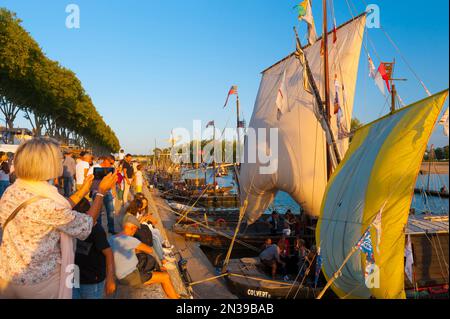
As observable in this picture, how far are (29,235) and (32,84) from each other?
31077mm

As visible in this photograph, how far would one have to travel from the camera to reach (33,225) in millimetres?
2270

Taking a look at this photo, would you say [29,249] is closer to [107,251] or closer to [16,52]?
[107,251]

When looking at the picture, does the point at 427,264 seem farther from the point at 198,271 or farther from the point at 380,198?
the point at 198,271

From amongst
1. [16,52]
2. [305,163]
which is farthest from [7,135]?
[305,163]

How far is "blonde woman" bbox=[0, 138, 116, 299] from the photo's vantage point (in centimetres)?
227

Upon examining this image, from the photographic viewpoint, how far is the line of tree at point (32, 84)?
23500mm

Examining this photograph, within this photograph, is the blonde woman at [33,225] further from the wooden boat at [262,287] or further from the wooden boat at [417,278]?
the wooden boat at [262,287]

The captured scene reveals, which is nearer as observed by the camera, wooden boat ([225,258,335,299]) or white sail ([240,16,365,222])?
wooden boat ([225,258,335,299])

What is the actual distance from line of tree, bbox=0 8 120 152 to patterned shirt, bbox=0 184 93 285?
2590cm

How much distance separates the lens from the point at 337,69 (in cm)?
1567

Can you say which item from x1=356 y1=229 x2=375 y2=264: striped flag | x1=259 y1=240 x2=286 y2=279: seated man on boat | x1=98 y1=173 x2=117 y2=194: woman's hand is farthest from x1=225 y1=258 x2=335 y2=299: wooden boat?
x1=98 y1=173 x2=117 y2=194: woman's hand

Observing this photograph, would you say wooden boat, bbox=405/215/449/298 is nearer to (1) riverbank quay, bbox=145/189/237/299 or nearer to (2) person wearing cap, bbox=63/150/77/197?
(1) riverbank quay, bbox=145/189/237/299

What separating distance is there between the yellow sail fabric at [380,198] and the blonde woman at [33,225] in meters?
5.29

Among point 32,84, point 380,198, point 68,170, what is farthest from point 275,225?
point 32,84
